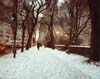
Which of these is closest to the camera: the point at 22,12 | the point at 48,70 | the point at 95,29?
the point at 48,70

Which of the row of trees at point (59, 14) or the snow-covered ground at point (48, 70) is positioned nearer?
the snow-covered ground at point (48, 70)

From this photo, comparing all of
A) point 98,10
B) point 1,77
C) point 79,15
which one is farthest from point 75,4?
point 1,77

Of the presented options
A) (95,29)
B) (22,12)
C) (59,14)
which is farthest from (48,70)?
(59,14)

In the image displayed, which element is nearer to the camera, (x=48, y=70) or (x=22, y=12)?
(x=48, y=70)

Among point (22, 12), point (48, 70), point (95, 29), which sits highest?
point (22, 12)

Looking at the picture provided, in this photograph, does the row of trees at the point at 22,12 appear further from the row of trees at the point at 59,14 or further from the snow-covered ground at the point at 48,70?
the snow-covered ground at the point at 48,70

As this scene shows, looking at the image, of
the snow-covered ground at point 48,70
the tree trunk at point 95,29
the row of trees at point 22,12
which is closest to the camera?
the snow-covered ground at point 48,70

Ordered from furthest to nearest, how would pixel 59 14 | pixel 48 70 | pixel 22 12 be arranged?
1. pixel 59 14
2. pixel 22 12
3. pixel 48 70

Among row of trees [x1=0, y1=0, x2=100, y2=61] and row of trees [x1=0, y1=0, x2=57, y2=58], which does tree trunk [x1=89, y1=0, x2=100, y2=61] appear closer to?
row of trees [x1=0, y1=0, x2=100, y2=61]

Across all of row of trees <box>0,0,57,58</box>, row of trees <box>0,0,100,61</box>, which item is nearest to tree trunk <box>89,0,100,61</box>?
row of trees <box>0,0,100,61</box>

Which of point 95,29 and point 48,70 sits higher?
point 95,29

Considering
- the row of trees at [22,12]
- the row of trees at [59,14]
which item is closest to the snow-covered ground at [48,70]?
the row of trees at [59,14]

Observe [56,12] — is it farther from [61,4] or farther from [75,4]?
[75,4]

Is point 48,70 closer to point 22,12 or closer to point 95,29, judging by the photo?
point 95,29
